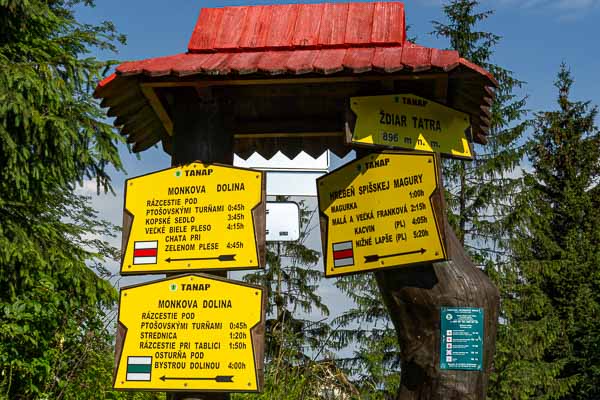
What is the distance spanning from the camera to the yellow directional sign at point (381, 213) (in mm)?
3775

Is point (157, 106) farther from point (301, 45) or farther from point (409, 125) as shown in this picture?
point (409, 125)

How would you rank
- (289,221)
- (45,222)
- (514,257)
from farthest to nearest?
(514,257), (45,222), (289,221)

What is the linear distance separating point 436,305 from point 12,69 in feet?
27.0

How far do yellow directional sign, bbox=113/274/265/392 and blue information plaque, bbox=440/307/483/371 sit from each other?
37.3 inches

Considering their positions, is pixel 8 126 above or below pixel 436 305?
above

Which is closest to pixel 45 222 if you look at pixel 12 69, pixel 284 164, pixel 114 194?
pixel 114 194

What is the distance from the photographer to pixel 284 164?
530 centimetres

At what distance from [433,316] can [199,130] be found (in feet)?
5.50

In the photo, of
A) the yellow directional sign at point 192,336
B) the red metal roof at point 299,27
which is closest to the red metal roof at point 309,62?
the red metal roof at point 299,27

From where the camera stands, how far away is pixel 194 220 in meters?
3.98

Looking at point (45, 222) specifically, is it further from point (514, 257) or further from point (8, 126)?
point (514, 257)

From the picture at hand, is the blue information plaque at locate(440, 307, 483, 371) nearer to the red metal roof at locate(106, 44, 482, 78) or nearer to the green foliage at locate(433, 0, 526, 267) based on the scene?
the red metal roof at locate(106, 44, 482, 78)

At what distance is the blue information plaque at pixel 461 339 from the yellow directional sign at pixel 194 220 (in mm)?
1015

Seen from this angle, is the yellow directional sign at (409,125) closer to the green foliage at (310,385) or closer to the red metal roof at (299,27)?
the red metal roof at (299,27)
